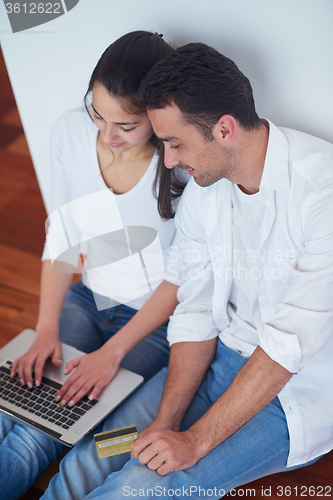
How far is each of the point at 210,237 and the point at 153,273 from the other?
0.24 meters

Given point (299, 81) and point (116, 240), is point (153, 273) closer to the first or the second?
point (116, 240)

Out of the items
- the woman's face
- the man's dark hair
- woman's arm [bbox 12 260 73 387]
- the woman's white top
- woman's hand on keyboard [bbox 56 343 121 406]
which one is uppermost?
the man's dark hair

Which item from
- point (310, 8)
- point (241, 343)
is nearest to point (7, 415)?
point (241, 343)

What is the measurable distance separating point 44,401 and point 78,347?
0.66 feet

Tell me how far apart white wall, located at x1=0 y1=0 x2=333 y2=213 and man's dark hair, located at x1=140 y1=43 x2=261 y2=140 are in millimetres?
131

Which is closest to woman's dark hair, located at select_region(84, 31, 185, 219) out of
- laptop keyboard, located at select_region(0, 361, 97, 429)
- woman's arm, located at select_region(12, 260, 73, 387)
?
woman's arm, located at select_region(12, 260, 73, 387)

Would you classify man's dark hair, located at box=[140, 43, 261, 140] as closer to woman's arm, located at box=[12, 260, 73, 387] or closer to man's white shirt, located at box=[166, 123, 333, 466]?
man's white shirt, located at box=[166, 123, 333, 466]

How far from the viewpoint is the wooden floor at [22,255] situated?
123 cm

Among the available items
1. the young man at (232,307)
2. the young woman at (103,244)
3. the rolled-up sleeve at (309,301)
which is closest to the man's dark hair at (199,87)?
the young man at (232,307)

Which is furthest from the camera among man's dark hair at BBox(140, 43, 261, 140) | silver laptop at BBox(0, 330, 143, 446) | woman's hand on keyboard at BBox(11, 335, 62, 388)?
woman's hand on keyboard at BBox(11, 335, 62, 388)

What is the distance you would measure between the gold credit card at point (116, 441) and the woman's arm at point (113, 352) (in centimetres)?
12

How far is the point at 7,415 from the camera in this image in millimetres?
1224

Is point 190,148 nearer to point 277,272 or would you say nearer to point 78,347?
point 277,272

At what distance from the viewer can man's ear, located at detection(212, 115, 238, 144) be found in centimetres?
98
